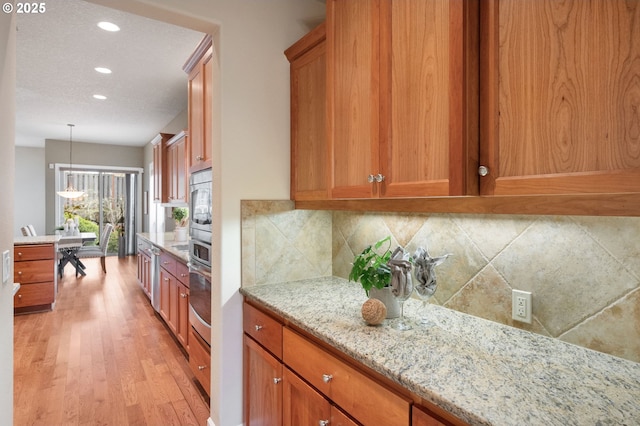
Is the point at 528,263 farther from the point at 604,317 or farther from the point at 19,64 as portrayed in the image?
the point at 19,64

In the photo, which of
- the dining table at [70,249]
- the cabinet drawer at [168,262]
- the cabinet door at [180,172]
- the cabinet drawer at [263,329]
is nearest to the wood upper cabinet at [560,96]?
the cabinet drawer at [263,329]

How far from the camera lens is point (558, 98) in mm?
915

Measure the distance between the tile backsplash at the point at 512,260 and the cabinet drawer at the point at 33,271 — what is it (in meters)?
3.75

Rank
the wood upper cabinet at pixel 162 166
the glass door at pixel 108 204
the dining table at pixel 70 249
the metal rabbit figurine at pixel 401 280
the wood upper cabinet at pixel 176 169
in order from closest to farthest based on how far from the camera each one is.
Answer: the metal rabbit figurine at pixel 401 280 < the wood upper cabinet at pixel 176 169 < the wood upper cabinet at pixel 162 166 < the dining table at pixel 70 249 < the glass door at pixel 108 204

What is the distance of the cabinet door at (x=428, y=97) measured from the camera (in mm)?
1082

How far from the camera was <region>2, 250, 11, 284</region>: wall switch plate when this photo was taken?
4.18 feet

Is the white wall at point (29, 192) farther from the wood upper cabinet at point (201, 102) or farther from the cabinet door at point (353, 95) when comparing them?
the cabinet door at point (353, 95)

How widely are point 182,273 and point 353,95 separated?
224 cm

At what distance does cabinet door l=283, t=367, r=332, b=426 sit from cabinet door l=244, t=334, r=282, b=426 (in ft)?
0.22

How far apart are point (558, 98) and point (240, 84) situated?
152 centimetres

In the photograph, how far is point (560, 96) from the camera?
911mm

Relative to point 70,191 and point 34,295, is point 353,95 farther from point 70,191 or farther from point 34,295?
point 70,191

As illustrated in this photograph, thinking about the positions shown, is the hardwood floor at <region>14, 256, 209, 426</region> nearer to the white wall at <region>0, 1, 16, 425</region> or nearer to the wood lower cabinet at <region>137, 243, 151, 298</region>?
the wood lower cabinet at <region>137, 243, 151, 298</region>

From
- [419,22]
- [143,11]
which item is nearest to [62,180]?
[143,11]
